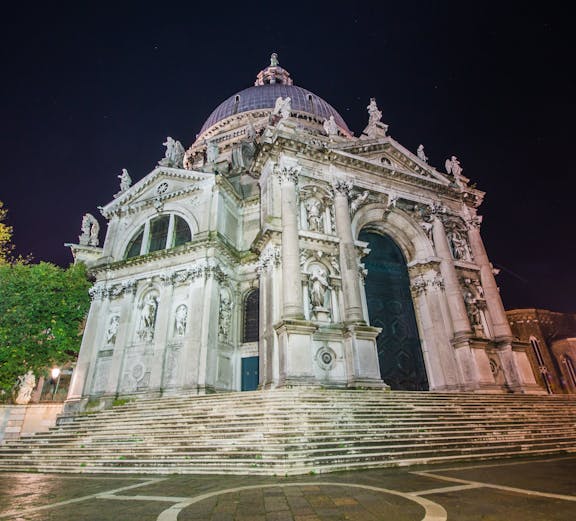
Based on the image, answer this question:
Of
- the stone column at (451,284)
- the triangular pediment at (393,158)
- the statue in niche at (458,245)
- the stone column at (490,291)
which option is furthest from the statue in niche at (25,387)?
the stone column at (490,291)

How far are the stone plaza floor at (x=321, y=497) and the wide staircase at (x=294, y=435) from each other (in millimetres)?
843

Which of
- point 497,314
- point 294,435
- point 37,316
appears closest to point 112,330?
point 37,316

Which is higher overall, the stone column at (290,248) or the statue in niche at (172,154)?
the statue in niche at (172,154)

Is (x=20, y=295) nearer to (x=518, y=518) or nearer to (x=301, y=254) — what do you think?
(x=301, y=254)

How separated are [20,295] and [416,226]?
23594 millimetres

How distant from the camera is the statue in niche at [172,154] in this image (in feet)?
79.3

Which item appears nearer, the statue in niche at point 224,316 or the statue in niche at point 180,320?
the statue in niche at point 180,320

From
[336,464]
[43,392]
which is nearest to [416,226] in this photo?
[336,464]

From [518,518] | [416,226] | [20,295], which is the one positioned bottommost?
[518,518]

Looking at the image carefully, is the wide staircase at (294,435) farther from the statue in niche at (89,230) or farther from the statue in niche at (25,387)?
the statue in niche at (89,230)

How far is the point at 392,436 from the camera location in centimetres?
895

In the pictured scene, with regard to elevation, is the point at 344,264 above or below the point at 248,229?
below

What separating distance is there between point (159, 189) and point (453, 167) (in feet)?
68.3

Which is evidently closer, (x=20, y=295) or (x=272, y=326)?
(x=272, y=326)
